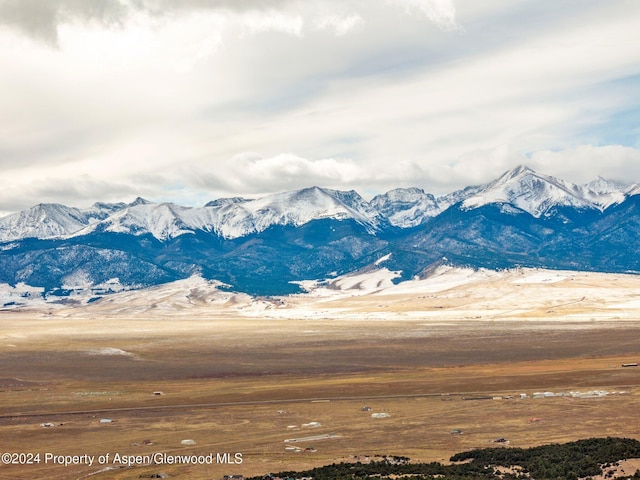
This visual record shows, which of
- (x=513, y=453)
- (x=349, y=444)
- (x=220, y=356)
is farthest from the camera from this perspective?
(x=220, y=356)

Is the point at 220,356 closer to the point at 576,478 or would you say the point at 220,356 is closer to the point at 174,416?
the point at 174,416

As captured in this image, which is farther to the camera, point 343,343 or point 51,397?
point 343,343

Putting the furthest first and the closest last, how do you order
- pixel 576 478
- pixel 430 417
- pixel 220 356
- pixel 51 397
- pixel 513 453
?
pixel 220 356, pixel 51 397, pixel 430 417, pixel 513 453, pixel 576 478

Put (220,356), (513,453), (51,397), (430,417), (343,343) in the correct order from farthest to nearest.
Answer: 1. (343,343)
2. (220,356)
3. (51,397)
4. (430,417)
5. (513,453)

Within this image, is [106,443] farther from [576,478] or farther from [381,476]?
[576,478]

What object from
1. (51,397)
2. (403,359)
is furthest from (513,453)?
(403,359)

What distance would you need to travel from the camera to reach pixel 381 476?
163 ft

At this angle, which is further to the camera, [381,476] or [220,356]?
[220,356]

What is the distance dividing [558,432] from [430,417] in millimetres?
14914

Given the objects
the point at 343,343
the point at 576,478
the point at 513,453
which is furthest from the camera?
the point at 343,343

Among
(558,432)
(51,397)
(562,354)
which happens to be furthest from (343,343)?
(558,432)

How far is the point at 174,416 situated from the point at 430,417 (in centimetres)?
3186

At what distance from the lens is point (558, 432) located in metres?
67.4

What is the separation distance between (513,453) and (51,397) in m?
72.6
